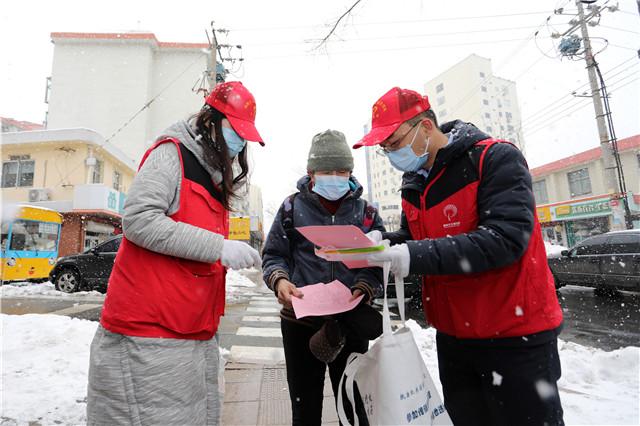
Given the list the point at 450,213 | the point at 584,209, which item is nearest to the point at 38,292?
the point at 450,213

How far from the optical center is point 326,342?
1708 mm

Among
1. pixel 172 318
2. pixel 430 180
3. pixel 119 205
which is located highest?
pixel 119 205

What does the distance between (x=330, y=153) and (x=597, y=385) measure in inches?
143

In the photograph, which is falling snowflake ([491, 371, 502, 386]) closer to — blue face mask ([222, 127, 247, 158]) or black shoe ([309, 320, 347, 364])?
black shoe ([309, 320, 347, 364])

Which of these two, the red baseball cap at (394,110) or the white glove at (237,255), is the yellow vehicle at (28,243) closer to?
the white glove at (237,255)

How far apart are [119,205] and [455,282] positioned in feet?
64.9

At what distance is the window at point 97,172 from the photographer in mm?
17173

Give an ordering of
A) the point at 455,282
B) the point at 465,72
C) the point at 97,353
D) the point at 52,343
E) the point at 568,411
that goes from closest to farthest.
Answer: the point at 97,353
the point at 455,282
the point at 568,411
the point at 52,343
the point at 465,72

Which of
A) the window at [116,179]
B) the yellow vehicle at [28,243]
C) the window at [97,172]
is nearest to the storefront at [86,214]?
the window at [97,172]

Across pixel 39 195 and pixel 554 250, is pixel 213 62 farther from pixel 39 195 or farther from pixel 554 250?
pixel 554 250

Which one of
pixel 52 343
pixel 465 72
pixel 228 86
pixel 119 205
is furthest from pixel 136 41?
pixel 465 72

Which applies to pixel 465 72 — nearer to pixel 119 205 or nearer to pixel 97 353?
pixel 119 205

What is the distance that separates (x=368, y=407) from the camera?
1.34 meters

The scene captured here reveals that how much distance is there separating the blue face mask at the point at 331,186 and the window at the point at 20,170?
20030mm
